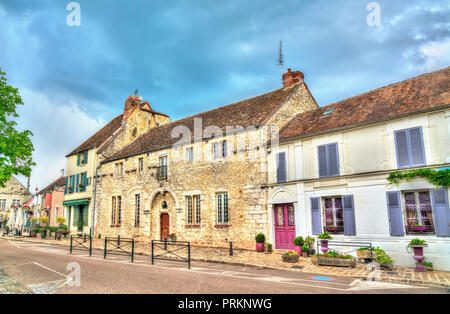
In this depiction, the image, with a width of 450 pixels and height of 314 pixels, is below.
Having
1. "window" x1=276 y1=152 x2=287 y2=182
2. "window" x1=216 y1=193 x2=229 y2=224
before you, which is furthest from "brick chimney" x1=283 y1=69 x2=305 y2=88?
"window" x1=216 y1=193 x2=229 y2=224

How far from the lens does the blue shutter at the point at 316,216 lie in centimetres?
1294

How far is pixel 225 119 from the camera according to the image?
61.9 feet

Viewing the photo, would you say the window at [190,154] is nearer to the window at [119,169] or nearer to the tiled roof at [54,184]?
the window at [119,169]

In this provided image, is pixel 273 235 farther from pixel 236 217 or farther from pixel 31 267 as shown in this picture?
pixel 31 267

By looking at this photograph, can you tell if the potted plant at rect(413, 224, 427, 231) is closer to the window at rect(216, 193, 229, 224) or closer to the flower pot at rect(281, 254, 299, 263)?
the flower pot at rect(281, 254, 299, 263)

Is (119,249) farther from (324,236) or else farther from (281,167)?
(324,236)

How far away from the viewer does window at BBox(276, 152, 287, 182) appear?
14496 millimetres

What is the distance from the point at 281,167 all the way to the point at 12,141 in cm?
1255

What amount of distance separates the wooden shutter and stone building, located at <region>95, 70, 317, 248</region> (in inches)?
113

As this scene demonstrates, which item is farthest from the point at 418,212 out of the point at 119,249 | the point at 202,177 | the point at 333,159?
the point at 119,249

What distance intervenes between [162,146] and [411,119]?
13.7m

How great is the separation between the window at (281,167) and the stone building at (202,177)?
2.61 feet

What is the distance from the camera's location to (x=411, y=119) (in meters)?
11.3
